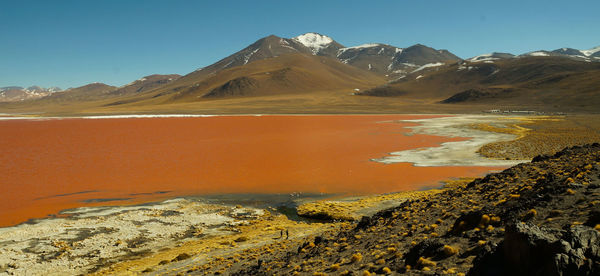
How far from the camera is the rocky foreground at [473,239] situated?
232 inches

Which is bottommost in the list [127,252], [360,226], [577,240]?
[127,252]

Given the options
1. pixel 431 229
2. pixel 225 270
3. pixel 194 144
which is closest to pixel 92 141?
pixel 194 144

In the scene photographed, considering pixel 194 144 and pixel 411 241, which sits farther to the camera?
pixel 194 144

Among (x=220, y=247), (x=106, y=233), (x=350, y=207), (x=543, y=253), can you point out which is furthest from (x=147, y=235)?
(x=543, y=253)

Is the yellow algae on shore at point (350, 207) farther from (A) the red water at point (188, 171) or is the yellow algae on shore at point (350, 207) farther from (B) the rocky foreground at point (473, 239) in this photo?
(B) the rocky foreground at point (473, 239)

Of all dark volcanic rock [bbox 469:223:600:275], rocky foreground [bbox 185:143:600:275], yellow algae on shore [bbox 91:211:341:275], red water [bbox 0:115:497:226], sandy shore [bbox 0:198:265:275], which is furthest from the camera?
red water [bbox 0:115:497:226]

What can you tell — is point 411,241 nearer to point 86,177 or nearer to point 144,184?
point 144,184

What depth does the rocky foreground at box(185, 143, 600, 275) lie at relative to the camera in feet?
19.3

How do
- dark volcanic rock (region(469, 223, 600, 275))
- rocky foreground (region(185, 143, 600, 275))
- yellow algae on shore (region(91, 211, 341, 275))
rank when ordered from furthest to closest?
yellow algae on shore (region(91, 211, 341, 275))
rocky foreground (region(185, 143, 600, 275))
dark volcanic rock (region(469, 223, 600, 275))

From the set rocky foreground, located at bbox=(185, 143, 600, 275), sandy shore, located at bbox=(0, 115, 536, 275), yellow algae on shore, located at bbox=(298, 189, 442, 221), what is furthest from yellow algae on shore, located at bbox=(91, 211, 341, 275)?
yellow algae on shore, located at bbox=(298, 189, 442, 221)

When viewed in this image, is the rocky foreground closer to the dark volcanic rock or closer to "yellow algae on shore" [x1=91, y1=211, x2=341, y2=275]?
the dark volcanic rock

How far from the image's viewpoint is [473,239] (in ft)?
27.6

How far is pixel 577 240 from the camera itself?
5719 mm

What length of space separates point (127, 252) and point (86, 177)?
18.1 metres
